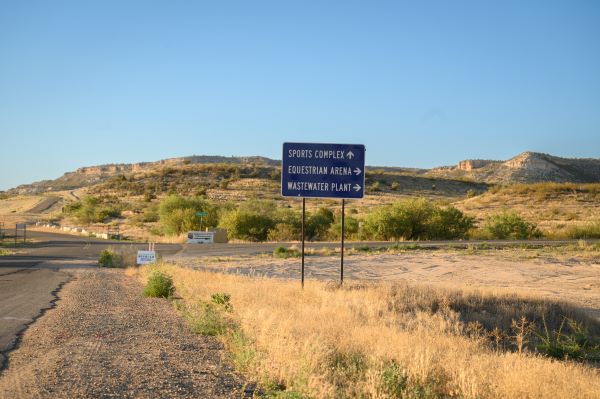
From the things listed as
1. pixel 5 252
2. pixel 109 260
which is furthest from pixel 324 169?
pixel 5 252

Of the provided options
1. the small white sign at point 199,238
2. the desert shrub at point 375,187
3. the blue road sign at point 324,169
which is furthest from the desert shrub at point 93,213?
the blue road sign at point 324,169

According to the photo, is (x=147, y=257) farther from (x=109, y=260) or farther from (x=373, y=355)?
(x=373, y=355)

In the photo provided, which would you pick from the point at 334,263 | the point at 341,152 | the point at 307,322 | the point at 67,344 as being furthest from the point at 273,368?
the point at 334,263

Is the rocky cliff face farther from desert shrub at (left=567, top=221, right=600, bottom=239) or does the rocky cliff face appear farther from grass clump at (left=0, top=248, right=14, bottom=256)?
grass clump at (left=0, top=248, right=14, bottom=256)

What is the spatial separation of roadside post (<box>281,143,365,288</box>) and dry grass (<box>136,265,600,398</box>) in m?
3.49

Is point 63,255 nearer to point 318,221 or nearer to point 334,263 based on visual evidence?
point 334,263

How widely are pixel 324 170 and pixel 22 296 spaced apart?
9710mm

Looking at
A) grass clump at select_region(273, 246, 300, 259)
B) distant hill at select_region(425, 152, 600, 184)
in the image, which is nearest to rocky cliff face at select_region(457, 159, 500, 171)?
distant hill at select_region(425, 152, 600, 184)

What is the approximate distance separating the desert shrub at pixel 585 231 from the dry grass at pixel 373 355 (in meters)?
36.6

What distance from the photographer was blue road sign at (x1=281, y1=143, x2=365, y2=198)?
17.8 metres

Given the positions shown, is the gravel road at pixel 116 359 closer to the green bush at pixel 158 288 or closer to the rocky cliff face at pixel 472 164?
the green bush at pixel 158 288

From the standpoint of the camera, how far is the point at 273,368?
26.5 feet

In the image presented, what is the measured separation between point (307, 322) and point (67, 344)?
408cm

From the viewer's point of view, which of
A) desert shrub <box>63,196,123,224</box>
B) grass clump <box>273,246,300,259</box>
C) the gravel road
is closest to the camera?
the gravel road
